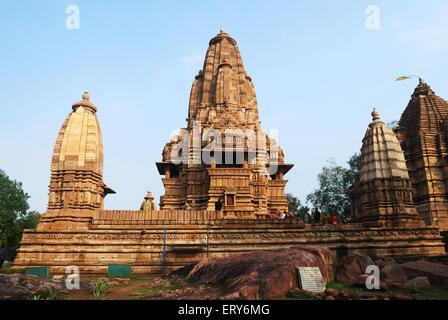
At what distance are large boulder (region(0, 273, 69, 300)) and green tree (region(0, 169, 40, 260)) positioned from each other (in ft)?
96.8

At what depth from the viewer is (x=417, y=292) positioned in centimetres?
849

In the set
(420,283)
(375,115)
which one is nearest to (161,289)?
(420,283)

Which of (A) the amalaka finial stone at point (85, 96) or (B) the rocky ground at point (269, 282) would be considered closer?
(B) the rocky ground at point (269, 282)

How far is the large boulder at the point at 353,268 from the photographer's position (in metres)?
9.70

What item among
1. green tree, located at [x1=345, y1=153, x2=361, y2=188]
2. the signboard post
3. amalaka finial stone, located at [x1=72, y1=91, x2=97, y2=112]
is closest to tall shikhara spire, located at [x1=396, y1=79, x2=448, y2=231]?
green tree, located at [x1=345, y1=153, x2=361, y2=188]

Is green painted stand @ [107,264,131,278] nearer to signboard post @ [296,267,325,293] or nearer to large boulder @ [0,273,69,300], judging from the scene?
large boulder @ [0,273,69,300]

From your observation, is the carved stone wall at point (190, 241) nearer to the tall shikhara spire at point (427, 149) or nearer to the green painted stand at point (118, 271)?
the green painted stand at point (118, 271)

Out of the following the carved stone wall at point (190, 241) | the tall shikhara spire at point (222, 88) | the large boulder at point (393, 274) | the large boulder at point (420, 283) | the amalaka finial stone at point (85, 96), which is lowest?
the large boulder at point (420, 283)

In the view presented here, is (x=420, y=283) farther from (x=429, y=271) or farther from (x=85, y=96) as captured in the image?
(x=85, y=96)

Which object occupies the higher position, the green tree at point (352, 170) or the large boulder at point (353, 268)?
the green tree at point (352, 170)

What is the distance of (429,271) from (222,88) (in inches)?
1250

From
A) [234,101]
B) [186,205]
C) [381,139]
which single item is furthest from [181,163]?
[381,139]

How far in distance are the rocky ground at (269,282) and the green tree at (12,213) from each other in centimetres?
2946

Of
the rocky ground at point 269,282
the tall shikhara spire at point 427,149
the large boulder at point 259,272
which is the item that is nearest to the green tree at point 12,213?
the rocky ground at point 269,282
